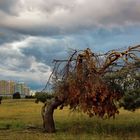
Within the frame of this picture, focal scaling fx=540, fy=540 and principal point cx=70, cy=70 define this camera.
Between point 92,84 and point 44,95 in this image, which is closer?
point 92,84

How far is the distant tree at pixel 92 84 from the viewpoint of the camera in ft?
89.1

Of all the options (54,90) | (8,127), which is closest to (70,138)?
(54,90)

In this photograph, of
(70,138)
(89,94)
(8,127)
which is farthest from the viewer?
(8,127)

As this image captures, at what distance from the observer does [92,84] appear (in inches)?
1061

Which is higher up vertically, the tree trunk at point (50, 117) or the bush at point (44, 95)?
the bush at point (44, 95)

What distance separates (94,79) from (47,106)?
4.35 m

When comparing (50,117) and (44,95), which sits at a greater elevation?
(44,95)

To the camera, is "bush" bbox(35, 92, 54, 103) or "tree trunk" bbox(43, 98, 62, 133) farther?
"bush" bbox(35, 92, 54, 103)

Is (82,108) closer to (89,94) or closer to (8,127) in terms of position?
(89,94)

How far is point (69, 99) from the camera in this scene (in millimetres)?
28422

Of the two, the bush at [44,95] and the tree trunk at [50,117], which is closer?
the tree trunk at [50,117]

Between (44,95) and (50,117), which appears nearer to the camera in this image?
(50,117)

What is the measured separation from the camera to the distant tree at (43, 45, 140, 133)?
27.2 metres

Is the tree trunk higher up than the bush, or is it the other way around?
the bush
